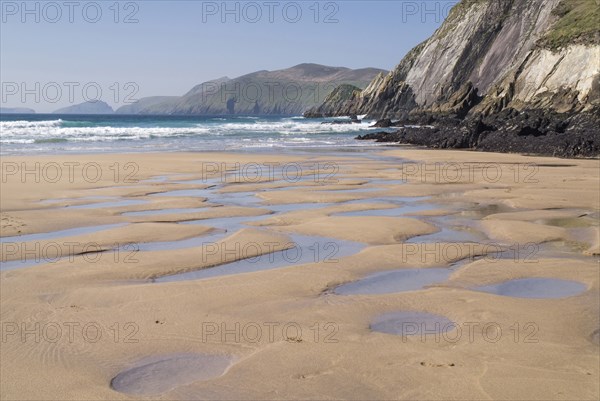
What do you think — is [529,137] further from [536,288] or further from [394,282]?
[394,282]

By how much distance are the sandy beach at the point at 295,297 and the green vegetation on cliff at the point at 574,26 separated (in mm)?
34222

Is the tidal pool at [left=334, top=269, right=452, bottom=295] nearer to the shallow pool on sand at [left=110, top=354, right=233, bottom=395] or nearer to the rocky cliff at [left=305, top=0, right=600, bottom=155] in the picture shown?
the shallow pool on sand at [left=110, top=354, right=233, bottom=395]

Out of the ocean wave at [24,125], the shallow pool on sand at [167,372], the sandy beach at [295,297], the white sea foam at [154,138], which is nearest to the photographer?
the shallow pool on sand at [167,372]

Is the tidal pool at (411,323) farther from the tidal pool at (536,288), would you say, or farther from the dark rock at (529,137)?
the dark rock at (529,137)

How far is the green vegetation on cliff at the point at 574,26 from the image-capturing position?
4226cm

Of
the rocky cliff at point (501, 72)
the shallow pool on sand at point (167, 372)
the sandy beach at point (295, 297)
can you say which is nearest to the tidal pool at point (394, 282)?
the sandy beach at point (295, 297)

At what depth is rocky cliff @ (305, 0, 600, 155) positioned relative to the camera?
37.6m

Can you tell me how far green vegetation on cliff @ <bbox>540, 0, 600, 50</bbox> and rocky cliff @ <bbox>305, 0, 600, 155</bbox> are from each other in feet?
0.30

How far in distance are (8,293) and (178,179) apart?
1049cm

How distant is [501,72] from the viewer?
6334 cm

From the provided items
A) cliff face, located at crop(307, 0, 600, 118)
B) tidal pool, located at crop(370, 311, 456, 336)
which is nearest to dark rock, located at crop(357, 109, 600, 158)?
cliff face, located at crop(307, 0, 600, 118)

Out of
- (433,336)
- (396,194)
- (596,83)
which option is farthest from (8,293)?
(596,83)

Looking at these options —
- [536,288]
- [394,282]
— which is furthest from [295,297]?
[536,288]

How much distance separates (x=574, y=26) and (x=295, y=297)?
48.0 m
